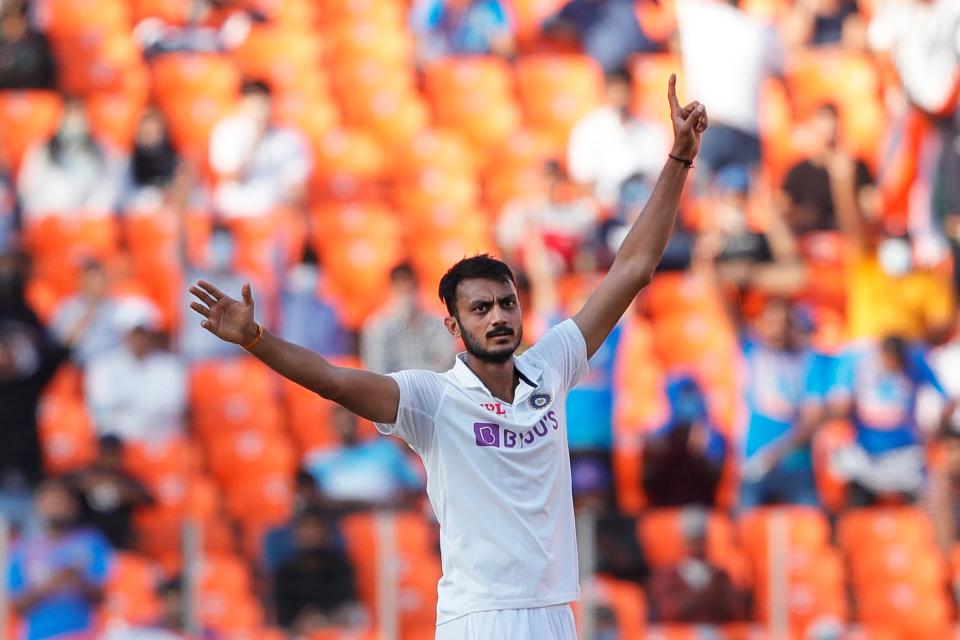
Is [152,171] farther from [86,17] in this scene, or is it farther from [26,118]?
[86,17]

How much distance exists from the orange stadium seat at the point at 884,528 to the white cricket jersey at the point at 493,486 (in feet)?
20.5

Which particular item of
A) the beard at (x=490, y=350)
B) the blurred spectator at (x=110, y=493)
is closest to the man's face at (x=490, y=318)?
the beard at (x=490, y=350)

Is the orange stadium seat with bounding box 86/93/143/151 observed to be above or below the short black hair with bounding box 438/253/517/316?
above

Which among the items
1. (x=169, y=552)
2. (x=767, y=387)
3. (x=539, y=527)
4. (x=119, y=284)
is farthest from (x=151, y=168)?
(x=539, y=527)

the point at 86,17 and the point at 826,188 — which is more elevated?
the point at 86,17

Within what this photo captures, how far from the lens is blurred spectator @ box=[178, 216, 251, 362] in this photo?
1004cm

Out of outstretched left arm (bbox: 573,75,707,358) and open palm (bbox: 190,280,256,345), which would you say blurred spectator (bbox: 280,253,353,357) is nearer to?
outstretched left arm (bbox: 573,75,707,358)

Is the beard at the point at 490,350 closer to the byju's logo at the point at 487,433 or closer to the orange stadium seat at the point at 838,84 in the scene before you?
the byju's logo at the point at 487,433

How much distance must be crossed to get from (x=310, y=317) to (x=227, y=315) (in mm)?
6683

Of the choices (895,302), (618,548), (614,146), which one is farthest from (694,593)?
(614,146)

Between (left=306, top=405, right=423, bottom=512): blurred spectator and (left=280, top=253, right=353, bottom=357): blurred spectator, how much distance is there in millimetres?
640

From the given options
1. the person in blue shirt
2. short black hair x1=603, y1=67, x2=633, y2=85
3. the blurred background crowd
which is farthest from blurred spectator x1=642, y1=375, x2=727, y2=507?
short black hair x1=603, y1=67, x2=633, y2=85

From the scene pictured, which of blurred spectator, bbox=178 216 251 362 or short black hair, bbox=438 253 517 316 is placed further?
blurred spectator, bbox=178 216 251 362

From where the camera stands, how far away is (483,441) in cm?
360
